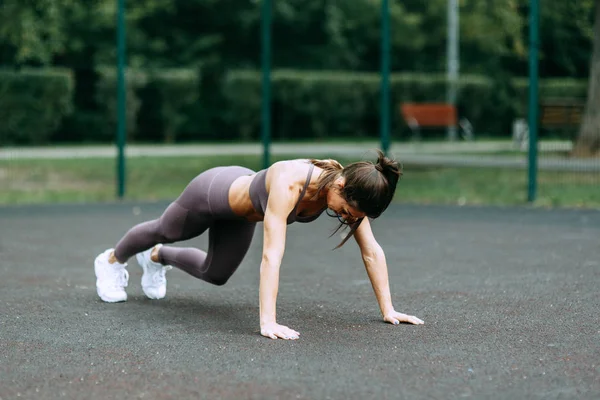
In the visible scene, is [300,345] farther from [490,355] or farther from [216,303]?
[216,303]

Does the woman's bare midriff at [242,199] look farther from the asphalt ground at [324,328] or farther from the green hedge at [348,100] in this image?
the green hedge at [348,100]

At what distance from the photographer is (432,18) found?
32.9 meters

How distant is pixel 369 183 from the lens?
471 cm

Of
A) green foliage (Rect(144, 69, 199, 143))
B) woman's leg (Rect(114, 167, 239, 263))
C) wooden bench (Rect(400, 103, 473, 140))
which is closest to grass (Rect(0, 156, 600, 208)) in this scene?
green foliage (Rect(144, 69, 199, 143))

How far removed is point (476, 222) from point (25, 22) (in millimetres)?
7651

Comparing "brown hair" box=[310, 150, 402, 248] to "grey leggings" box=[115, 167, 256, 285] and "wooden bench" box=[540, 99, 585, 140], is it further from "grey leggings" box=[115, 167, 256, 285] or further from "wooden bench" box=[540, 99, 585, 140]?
"wooden bench" box=[540, 99, 585, 140]

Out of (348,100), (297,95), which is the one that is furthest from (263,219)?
(348,100)

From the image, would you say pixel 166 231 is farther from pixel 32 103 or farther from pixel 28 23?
pixel 32 103

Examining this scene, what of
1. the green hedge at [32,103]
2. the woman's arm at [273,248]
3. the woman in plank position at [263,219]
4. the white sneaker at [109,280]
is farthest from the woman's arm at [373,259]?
the green hedge at [32,103]

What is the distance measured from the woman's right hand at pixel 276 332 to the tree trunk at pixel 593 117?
13.0 metres

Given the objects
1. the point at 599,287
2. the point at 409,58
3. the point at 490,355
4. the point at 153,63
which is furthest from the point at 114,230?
the point at 409,58

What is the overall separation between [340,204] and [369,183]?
21cm

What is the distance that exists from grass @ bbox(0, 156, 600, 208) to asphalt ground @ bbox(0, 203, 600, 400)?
383cm

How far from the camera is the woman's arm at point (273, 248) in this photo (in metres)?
4.87
